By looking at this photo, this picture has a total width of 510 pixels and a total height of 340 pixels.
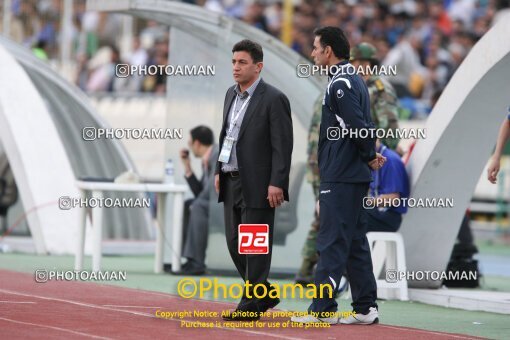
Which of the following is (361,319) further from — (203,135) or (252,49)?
(203,135)

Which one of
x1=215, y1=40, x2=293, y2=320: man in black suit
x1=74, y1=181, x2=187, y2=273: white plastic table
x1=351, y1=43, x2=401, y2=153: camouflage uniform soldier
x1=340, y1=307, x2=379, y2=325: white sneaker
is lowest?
x1=340, y1=307, x2=379, y2=325: white sneaker

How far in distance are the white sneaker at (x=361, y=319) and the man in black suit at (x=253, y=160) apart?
0.61 m

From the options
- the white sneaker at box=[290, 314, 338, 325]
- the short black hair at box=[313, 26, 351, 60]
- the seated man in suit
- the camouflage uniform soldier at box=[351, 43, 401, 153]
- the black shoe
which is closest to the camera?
the white sneaker at box=[290, 314, 338, 325]

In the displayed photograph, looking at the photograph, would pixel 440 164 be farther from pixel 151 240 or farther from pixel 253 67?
pixel 151 240

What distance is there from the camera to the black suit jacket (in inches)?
391

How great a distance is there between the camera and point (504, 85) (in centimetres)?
1217

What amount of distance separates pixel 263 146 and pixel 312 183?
386cm

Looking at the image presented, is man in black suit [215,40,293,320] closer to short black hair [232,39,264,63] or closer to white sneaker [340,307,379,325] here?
short black hair [232,39,264,63]

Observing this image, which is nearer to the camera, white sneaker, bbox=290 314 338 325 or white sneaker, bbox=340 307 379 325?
white sneaker, bbox=290 314 338 325

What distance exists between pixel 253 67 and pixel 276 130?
0.55 metres

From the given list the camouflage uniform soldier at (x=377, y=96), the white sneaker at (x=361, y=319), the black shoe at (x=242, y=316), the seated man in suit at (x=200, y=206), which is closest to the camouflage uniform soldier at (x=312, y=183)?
the camouflage uniform soldier at (x=377, y=96)

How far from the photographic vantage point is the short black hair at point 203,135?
1552 cm

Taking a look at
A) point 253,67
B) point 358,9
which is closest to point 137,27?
point 358,9

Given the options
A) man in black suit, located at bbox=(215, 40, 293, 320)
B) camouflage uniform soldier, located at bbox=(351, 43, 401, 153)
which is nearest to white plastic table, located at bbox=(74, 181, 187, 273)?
camouflage uniform soldier, located at bbox=(351, 43, 401, 153)
